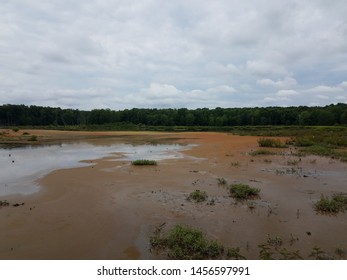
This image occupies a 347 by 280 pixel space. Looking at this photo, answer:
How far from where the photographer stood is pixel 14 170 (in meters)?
15.1

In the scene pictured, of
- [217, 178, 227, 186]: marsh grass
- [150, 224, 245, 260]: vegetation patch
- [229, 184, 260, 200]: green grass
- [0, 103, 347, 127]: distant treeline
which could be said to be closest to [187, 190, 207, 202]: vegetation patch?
[229, 184, 260, 200]: green grass

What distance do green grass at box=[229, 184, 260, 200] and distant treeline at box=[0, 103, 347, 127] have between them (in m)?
91.3

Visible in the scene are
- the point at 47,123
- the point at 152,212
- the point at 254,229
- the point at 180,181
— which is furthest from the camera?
the point at 47,123

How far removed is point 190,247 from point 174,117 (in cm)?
10697

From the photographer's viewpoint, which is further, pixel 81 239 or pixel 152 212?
pixel 152 212

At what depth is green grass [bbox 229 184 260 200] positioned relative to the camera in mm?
9500

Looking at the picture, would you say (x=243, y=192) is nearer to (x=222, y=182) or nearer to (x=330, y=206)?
(x=222, y=182)

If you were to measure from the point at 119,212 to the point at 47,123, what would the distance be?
116 m

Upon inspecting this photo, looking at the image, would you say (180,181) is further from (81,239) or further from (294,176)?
(81,239)

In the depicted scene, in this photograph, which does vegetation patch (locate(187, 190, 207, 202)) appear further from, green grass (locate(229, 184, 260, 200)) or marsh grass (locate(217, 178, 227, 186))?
marsh grass (locate(217, 178, 227, 186))

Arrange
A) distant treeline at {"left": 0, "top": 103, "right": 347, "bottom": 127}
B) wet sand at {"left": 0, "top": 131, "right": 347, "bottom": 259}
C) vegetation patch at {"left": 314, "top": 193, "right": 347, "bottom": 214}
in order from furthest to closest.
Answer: distant treeline at {"left": 0, "top": 103, "right": 347, "bottom": 127} < vegetation patch at {"left": 314, "top": 193, "right": 347, "bottom": 214} < wet sand at {"left": 0, "top": 131, "right": 347, "bottom": 259}

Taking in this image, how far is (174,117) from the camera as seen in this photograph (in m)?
112

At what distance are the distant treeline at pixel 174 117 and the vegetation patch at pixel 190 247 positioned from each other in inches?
3737
